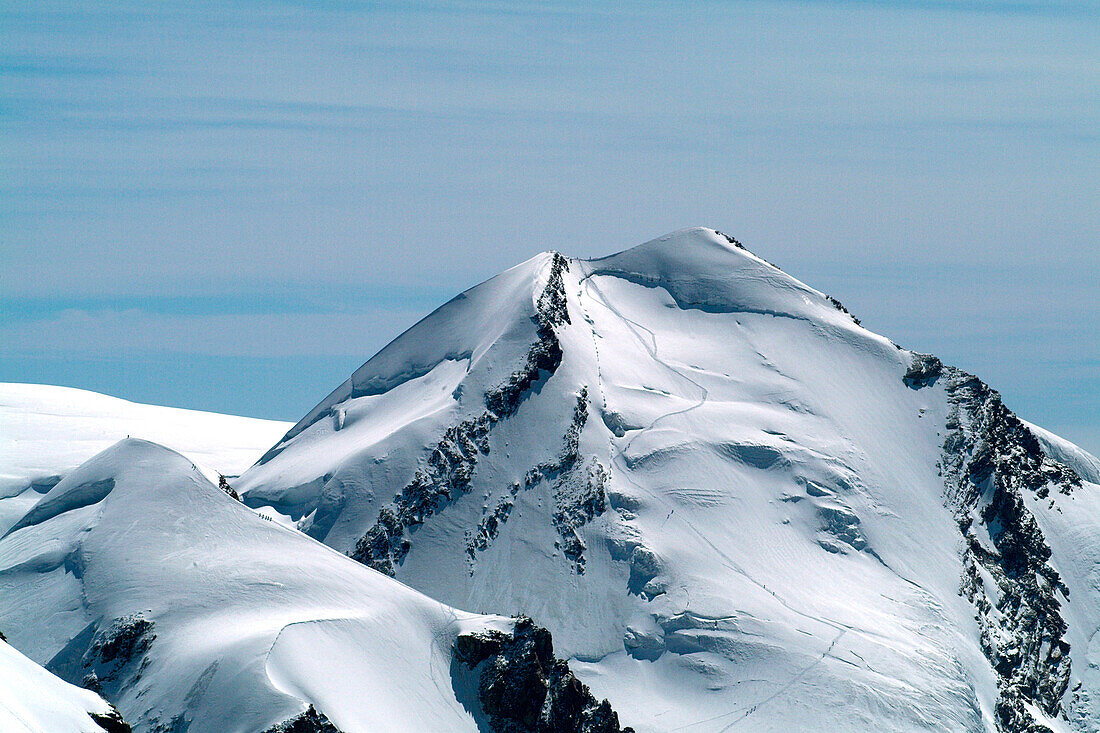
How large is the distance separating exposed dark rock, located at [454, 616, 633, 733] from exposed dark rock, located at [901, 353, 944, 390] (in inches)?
2202

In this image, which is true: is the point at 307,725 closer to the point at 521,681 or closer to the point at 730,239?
the point at 521,681

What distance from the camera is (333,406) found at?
13112 cm

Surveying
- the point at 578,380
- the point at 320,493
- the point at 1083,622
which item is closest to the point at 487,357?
the point at 578,380

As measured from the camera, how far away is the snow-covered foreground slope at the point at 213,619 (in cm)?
7294

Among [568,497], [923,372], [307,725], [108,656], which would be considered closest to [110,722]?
[307,725]

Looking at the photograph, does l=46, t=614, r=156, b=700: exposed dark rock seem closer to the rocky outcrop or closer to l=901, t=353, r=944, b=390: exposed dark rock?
the rocky outcrop

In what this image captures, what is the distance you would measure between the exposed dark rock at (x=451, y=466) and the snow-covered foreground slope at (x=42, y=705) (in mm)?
48949

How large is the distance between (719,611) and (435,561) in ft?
64.8

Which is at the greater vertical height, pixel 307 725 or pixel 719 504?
pixel 307 725

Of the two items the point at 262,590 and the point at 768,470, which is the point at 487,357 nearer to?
the point at 768,470

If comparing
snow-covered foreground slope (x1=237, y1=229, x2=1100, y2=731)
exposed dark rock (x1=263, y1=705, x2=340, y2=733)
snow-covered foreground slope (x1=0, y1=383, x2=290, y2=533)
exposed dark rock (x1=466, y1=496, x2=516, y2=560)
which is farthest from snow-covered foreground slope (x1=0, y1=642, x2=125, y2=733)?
exposed dark rock (x1=466, y1=496, x2=516, y2=560)

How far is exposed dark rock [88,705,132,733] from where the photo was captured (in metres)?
56.1

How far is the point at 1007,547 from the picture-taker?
120m

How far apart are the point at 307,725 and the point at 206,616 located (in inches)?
576
